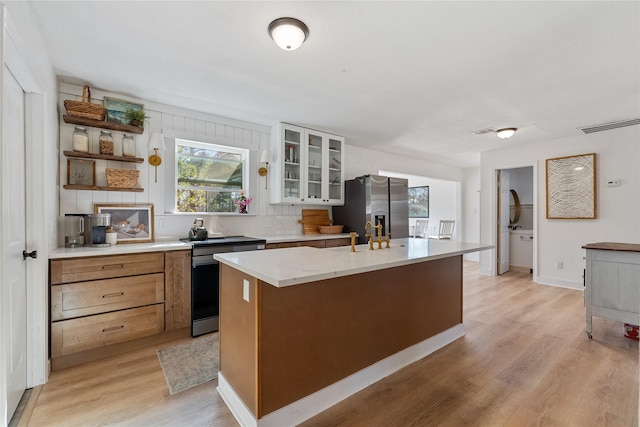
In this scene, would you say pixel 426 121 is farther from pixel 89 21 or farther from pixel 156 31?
pixel 89 21

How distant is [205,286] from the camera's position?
2.87 meters

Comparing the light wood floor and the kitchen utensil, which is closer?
the light wood floor

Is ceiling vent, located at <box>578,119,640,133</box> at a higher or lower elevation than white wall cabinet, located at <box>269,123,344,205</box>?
higher

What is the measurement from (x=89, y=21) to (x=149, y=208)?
180cm

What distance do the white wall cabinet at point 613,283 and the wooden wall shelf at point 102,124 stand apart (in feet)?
15.4

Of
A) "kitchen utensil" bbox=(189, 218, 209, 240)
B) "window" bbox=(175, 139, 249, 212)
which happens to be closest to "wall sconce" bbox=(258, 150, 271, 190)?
"window" bbox=(175, 139, 249, 212)

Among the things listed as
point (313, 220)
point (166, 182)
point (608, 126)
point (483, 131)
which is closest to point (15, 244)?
point (166, 182)

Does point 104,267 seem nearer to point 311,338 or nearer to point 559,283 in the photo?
point 311,338

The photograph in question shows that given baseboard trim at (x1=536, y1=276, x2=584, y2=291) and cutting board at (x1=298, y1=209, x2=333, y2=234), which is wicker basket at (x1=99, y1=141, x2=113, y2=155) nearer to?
cutting board at (x1=298, y1=209, x2=333, y2=234)

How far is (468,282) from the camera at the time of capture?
498 cm

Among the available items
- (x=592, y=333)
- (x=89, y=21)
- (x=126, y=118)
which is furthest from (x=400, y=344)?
(x=126, y=118)

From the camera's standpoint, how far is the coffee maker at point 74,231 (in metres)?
2.56

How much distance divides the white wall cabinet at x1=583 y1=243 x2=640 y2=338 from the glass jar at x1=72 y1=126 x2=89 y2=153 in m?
4.96

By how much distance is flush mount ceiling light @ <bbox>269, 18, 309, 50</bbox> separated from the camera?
1.81m
